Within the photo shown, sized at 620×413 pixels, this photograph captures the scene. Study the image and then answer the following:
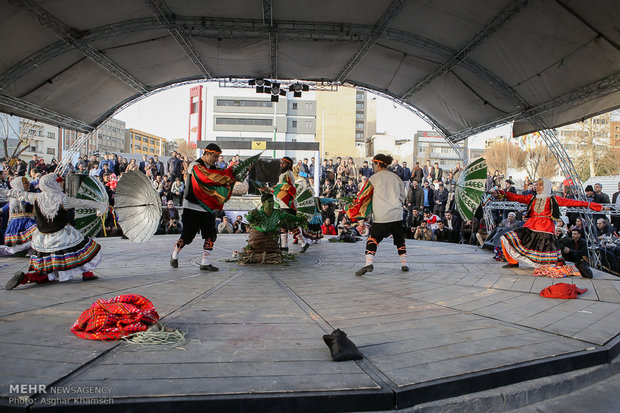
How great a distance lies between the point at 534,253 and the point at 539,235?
0.32m

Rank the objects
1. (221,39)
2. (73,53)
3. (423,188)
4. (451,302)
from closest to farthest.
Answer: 1. (451,302)
2. (73,53)
3. (221,39)
4. (423,188)

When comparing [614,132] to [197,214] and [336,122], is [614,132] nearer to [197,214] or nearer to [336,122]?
[336,122]

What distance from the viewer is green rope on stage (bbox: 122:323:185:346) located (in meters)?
2.59

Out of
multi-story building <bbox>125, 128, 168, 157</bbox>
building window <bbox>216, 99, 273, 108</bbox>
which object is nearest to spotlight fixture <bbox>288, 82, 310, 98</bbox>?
building window <bbox>216, 99, 273, 108</bbox>

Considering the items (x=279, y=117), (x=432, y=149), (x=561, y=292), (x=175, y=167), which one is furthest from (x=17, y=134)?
(x=432, y=149)

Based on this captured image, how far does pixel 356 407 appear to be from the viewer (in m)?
1.91

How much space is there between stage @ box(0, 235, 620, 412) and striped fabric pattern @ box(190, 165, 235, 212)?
1.13 metres

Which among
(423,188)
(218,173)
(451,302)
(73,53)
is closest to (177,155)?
(73,53)

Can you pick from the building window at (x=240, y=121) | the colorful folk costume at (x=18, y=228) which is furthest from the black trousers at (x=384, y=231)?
the building window at (x=240, y=121)

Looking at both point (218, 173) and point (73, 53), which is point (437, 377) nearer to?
point (218, 173)

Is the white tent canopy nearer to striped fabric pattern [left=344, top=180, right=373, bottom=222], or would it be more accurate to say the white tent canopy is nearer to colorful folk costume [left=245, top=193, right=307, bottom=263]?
striped fabric pattern [left=344, top=180, right=373, bottom=222]

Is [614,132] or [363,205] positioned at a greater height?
[614,132]

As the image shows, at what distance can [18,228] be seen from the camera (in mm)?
6781

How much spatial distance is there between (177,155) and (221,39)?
694 centimetres
